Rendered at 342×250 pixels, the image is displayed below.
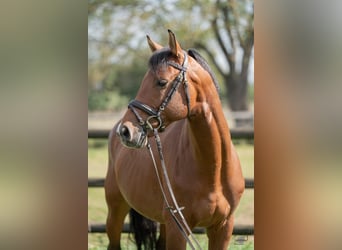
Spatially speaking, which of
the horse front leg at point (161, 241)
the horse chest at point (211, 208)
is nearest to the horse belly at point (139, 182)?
the horse chest at point (211, 208)

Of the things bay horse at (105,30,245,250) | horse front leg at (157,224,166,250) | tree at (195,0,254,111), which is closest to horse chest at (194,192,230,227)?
bay horse at (105,30,245,250)

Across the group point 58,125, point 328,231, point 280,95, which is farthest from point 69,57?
point 328,231

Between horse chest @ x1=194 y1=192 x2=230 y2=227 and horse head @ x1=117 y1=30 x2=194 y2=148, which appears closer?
horse head @ x1=117 y1=30 x2=194 y2=148

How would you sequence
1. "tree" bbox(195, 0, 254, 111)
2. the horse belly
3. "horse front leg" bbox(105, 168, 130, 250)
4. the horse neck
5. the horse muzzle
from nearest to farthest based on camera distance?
the horse muzzle → the horse neck → the horse belly → "tree" bbox(195, 0, 254, 111) → "horse front leg" bbox(105, 168, 130, 250)

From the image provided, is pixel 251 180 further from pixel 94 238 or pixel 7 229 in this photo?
pixel 7 229

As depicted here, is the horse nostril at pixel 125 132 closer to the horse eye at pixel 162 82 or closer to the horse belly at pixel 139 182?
the horse eye at pixel 162 82

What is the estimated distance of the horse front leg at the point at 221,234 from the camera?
2594mm

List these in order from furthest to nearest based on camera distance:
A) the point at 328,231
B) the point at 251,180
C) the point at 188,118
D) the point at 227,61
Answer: the point at 227,61 → the point at 251,180 → the point at 328,231 → the point at 188,118

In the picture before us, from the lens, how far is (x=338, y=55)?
8.23 feet

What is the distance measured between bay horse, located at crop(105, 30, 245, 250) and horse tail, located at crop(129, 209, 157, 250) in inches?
16.2

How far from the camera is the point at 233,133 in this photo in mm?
3354

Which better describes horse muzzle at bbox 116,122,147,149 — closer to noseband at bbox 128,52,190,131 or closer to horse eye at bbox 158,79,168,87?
noseband at bbox 128,52,190,131

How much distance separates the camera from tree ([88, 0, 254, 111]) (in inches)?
121

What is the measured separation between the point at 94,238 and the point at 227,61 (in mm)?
1561
